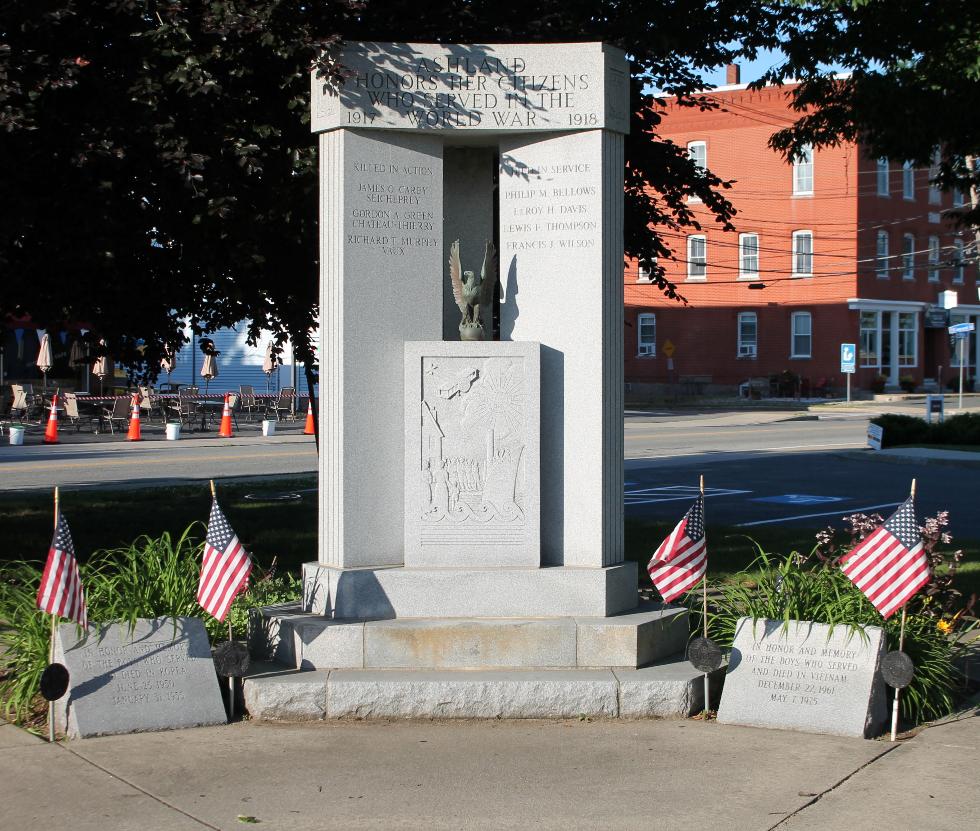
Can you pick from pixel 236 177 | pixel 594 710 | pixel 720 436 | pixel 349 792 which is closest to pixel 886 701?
pixel 594 710

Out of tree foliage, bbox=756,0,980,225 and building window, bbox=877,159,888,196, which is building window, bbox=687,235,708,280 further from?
tree foliage, bbox=756,0,980,225

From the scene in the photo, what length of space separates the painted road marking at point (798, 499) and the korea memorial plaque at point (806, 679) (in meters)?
11.2

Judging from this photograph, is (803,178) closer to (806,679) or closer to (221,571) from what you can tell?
(806,679)

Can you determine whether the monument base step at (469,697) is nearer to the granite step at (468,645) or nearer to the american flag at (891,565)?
the granite step at (468,645)

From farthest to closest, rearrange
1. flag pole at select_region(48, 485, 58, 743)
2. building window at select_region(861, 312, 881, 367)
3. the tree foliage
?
building window at select_region(861, 312, 881, 367)
the tree foliage
flag pole at select_region(48, 485, 58, 743)

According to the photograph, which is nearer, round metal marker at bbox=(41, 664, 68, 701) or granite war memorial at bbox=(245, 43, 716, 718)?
round metal marker at bbox=(41, 664, 68, 701)

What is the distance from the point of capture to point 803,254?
54.2 meters

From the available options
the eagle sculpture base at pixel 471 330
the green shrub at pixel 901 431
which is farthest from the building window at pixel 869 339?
the eagle sculpture base at pixel 471 330

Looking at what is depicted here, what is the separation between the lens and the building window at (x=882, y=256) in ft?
182

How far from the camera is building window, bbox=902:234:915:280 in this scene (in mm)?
57625

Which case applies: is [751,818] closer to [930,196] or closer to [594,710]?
[594,710]

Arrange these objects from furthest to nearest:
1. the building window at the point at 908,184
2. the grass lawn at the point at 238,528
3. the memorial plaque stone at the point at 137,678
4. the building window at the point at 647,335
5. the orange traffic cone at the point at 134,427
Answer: the building window at the point at 647,335
the building window at the point at 908,184
the orange traffic cone at the point at 134,427
the grass lawn at the point at 238,528
the memorial plaque stone at the point at 137,678

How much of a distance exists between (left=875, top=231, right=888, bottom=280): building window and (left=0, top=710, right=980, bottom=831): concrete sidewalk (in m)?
51.0

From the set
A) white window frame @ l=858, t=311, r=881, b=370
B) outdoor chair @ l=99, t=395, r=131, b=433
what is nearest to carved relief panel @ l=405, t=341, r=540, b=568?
outdoor chair @ l=99, t=395, r=131, b=433
